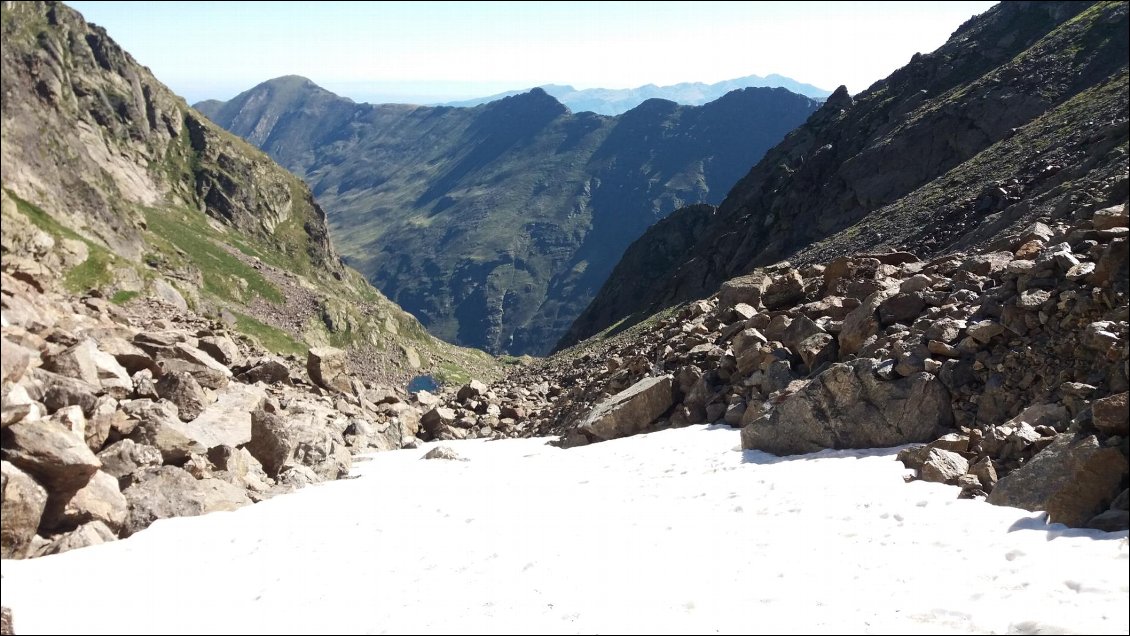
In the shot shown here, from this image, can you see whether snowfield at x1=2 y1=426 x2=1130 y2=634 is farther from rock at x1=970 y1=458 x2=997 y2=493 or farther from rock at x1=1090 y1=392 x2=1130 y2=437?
rock at x1=1090 y1=392 x2=1130 y2=437

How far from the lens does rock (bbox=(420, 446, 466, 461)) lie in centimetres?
2566

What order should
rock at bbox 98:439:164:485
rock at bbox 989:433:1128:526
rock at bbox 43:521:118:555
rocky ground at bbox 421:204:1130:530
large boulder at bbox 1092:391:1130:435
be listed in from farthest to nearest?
rock at bbox 98:439:164:485 → rock at bbox 43:521:118:555 → rocky ground at bbox 421:204:1130:530 → large boulder at bbox 1092:391:1130:435 → rock at bbox 989:433:1128:526

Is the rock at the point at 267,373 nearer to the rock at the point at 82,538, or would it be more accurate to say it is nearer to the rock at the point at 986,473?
the rock at the point at 82,538

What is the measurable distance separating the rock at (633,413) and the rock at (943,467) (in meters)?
12.0

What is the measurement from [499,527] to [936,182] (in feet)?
238

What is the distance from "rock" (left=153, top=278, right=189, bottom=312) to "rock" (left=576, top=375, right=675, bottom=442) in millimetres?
51190

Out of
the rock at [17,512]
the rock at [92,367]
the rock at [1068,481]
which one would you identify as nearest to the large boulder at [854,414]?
the rock at [1068,481]

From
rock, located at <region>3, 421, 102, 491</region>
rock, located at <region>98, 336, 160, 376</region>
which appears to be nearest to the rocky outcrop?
rock, located at <region>98, 336, 160, 376</region>

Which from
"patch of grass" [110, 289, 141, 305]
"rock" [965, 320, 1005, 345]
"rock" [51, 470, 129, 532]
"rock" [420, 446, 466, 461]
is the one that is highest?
"rock" [965, 320, 1005, 345]

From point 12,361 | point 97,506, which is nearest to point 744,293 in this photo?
point 97,506

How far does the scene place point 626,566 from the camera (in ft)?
42.3

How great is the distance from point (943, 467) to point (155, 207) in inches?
4756

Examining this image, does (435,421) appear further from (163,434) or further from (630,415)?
(163,434)

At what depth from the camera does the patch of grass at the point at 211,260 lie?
8866cm
